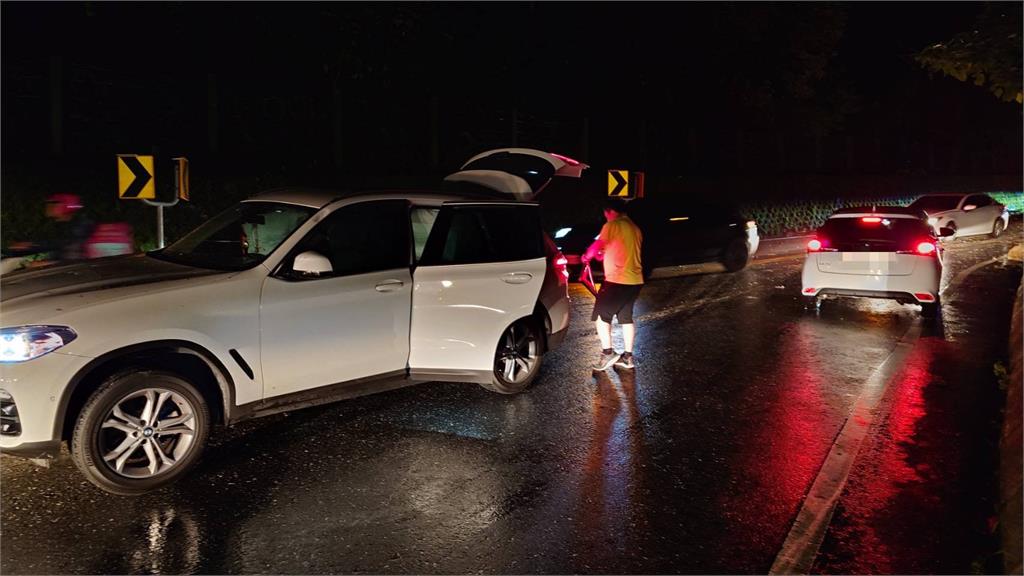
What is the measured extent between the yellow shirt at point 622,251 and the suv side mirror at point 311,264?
3.14 m

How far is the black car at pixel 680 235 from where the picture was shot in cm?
1382

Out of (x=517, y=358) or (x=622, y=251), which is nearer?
(x=517, y=358)

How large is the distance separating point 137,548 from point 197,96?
40.2 ft

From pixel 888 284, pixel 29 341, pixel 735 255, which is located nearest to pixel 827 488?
pixel 29 341

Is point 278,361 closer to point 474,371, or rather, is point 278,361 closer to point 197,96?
point 474,371

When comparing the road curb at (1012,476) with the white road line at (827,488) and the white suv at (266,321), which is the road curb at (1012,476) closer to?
the white road line at (827,488)

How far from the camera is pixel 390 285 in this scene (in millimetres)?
5938

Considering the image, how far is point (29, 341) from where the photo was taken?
453 cm

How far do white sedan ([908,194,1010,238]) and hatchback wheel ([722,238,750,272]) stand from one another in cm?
827

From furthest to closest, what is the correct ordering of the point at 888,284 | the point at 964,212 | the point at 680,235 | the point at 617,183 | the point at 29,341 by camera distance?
the point at 964,212 < the point at 680,235 < the point at 617,183 < the point at 888,284 < the point at 29,341

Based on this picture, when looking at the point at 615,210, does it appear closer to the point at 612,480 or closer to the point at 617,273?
the point at 617,273

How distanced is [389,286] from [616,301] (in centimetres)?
276

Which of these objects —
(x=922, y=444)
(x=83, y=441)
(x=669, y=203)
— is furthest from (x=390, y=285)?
(x=669, y=203)

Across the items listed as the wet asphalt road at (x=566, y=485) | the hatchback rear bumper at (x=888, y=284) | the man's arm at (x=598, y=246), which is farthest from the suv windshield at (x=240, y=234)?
the hatchback rear bumper at (x=888, y=284)
